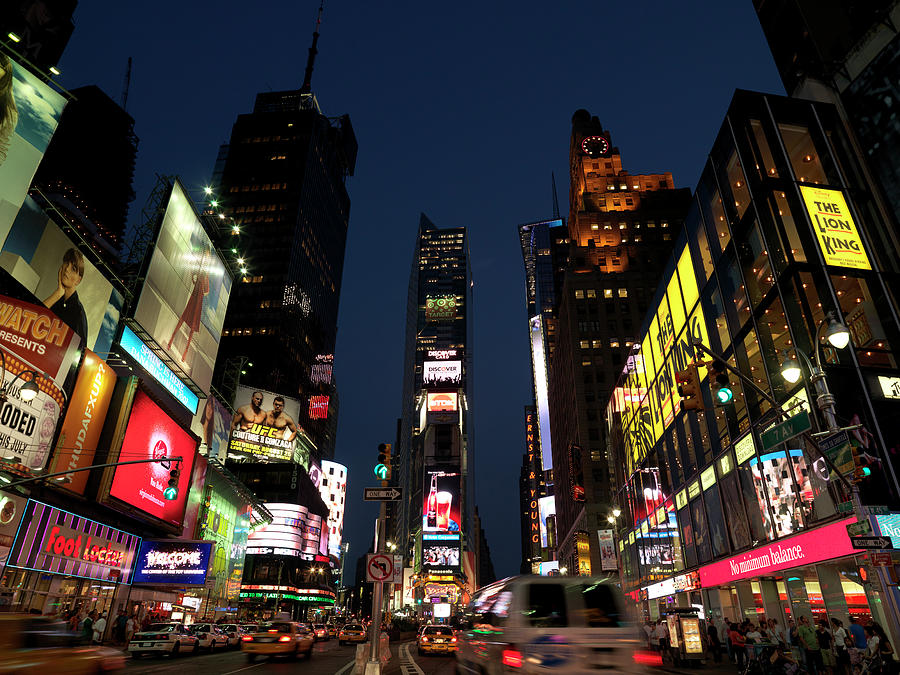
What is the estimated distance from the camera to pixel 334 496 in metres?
156

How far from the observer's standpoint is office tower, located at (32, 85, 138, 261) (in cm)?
10369

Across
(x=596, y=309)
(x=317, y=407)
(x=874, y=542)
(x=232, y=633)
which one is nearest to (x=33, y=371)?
(x=232, y=633)

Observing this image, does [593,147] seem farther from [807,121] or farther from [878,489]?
[878,489]

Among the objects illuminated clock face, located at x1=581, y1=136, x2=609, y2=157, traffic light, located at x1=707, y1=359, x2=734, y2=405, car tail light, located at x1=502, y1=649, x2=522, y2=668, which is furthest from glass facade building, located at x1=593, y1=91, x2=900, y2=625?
illuminated clock face, located at x1=581, y1=136, x2=609, y2=157

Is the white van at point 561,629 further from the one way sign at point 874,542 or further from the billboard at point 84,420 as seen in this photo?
the billboard at point 84,420

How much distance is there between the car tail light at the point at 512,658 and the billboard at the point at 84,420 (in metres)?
25.5

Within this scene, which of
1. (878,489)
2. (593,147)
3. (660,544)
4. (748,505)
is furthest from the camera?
(593,147)

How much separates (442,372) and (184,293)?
10871cm

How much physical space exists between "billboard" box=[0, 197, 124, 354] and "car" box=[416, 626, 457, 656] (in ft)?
79.7

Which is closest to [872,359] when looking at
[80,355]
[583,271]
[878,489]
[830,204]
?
[878,489]

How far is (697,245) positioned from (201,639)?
121 feet

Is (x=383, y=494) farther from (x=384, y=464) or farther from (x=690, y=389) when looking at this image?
(x=690, y=389)

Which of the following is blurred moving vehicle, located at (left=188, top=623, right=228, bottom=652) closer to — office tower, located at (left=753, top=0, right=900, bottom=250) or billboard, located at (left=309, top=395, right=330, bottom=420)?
office tower, located at (left=753, top=0, right=900, bottom=250)

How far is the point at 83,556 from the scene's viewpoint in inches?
1177
